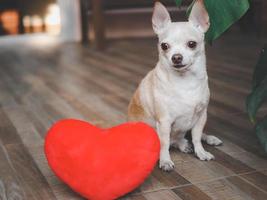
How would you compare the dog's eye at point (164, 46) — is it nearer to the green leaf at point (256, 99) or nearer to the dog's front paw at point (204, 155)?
the green leaf at point (256, 99)

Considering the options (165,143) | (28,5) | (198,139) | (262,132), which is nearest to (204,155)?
(198,139)

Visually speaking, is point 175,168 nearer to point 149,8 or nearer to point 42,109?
point 42,109

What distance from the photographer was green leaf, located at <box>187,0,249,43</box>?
1335 millimetres

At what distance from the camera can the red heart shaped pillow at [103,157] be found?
127 cm

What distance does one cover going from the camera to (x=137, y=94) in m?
1.68

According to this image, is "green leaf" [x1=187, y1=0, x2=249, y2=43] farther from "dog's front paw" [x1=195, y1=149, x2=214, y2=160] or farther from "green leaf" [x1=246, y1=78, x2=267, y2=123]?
"dog's front paw" [x1=195, y1=149, x2=214, y2=160]

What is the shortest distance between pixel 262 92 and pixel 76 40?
417cm

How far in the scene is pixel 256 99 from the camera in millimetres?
1408

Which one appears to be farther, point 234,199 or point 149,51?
point 149,51

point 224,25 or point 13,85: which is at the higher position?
point 224,25

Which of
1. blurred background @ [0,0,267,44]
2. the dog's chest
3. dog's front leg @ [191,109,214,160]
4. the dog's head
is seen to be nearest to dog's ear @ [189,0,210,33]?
the dog's head

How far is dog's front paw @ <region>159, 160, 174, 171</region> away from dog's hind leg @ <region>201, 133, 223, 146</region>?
287 mm

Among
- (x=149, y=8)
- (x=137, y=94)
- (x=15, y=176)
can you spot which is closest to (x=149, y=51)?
(x=149, y=8)

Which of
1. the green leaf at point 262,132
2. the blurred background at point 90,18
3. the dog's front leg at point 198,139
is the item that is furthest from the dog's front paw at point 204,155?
the blurred background at point 90,18
